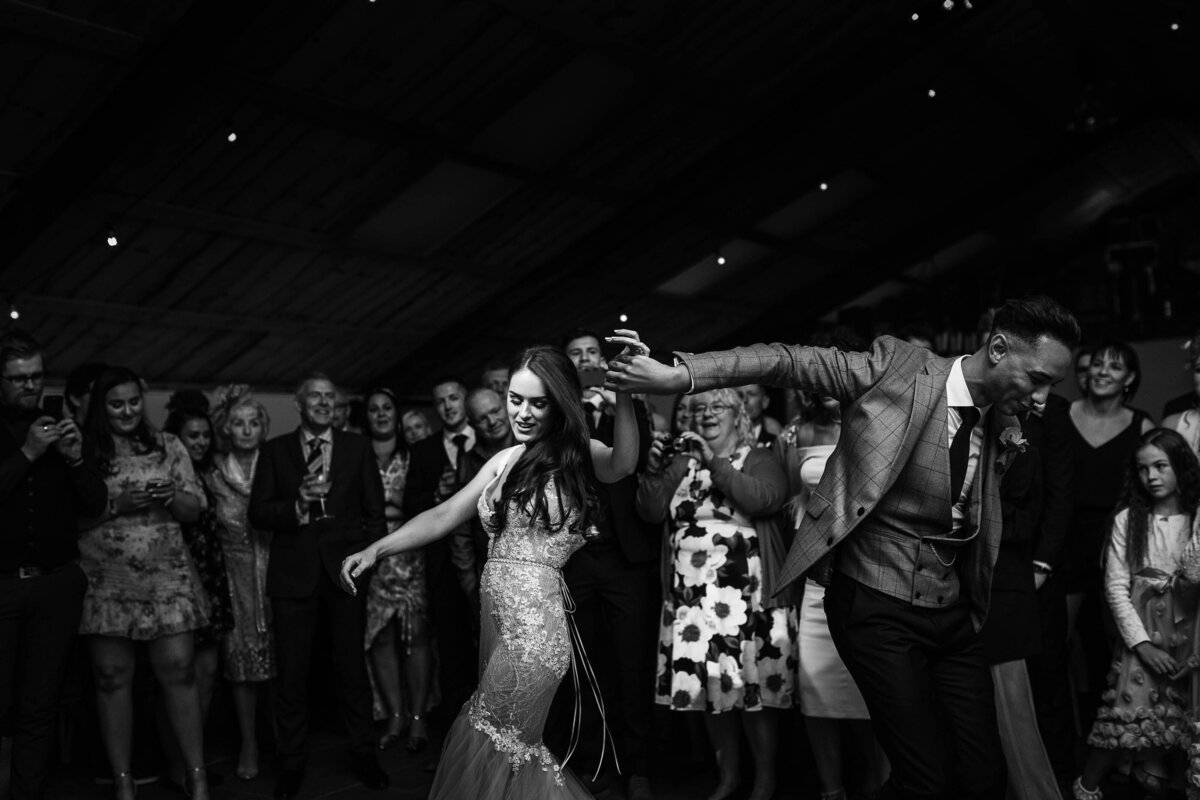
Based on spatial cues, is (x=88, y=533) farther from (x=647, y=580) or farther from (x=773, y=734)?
(x=773, y=734)

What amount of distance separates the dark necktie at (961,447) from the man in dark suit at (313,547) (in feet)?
8.56

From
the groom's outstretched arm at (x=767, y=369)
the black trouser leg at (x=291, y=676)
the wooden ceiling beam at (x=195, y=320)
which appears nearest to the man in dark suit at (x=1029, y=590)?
the groom's outstretched arm at (x=767, y=369)

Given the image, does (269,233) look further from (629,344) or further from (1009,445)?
(1009,445)

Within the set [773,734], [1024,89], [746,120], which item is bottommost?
[773,734]

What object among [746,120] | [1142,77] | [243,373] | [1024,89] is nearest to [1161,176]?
[1142,77]

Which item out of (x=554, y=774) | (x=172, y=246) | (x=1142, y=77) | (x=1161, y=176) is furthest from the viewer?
(x=1161, y=176)

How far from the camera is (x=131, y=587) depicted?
4004 millimetres

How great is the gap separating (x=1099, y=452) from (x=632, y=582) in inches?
77.9

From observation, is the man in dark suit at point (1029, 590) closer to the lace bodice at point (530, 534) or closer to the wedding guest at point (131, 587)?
the lace bodice at point (530, 534)

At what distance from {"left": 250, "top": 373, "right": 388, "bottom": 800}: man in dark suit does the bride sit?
60.7 inches

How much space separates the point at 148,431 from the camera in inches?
167

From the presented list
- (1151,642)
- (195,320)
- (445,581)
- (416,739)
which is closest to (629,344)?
(1151,642)

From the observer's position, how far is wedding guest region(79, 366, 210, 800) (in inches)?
156

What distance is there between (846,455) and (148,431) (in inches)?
116
